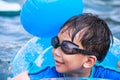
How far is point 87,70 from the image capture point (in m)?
2.14

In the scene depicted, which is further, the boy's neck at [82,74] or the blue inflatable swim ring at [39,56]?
the blue inflatable swim ring at [39,56]

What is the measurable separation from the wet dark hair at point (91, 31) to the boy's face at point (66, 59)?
0.03m

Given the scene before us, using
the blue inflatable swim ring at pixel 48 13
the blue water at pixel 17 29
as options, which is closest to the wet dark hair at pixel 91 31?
the blue inflatable swim ring at pixel 48 13

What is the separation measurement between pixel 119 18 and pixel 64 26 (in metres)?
3.26

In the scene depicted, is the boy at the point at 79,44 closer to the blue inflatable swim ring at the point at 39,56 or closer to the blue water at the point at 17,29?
the blue inflatable swim ring at the point at 39,56

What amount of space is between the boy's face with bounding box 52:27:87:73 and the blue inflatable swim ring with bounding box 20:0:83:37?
16 cm

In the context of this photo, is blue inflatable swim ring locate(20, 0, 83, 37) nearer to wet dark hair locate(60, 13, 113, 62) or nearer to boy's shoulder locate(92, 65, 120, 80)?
wet dark hair locate(60, 13, 113, 62)

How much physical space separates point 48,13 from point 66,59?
1.07 feet

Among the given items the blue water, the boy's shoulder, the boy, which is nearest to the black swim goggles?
the boy

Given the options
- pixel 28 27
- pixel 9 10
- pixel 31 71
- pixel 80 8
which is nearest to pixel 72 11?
pixel 80 8

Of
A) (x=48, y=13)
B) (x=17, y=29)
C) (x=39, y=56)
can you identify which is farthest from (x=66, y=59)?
(x=17, y=29)

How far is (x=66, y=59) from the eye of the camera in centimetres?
200

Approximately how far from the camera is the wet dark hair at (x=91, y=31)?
78.7 inches

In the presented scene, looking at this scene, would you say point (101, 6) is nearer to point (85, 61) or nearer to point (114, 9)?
point (114, 9)
